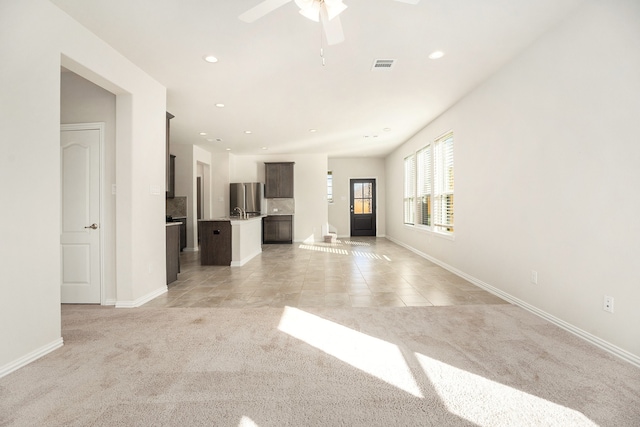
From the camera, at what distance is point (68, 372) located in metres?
2.00

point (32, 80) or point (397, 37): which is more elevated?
point (397, 37)

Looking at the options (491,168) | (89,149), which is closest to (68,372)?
(89,149)

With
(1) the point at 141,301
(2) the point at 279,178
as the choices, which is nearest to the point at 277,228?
(2) the point at 279,178

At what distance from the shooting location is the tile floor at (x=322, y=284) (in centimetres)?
348

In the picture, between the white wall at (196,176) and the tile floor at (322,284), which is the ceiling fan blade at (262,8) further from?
the white wall at (196,176)

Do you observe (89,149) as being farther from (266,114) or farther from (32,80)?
(266,114)

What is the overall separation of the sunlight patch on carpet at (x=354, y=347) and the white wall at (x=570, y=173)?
1.67 meters

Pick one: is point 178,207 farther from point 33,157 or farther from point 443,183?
point 443,183

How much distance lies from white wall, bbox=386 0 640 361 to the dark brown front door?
6353mm

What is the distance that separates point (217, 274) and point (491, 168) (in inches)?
172

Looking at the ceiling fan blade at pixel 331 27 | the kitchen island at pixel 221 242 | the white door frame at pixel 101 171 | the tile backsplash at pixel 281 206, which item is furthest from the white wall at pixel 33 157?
the tile backsplash at pixel 281 206

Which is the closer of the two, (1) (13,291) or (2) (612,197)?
(1) (13,291)

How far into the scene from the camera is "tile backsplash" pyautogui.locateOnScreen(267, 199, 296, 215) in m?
9.15

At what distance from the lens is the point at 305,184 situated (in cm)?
917
